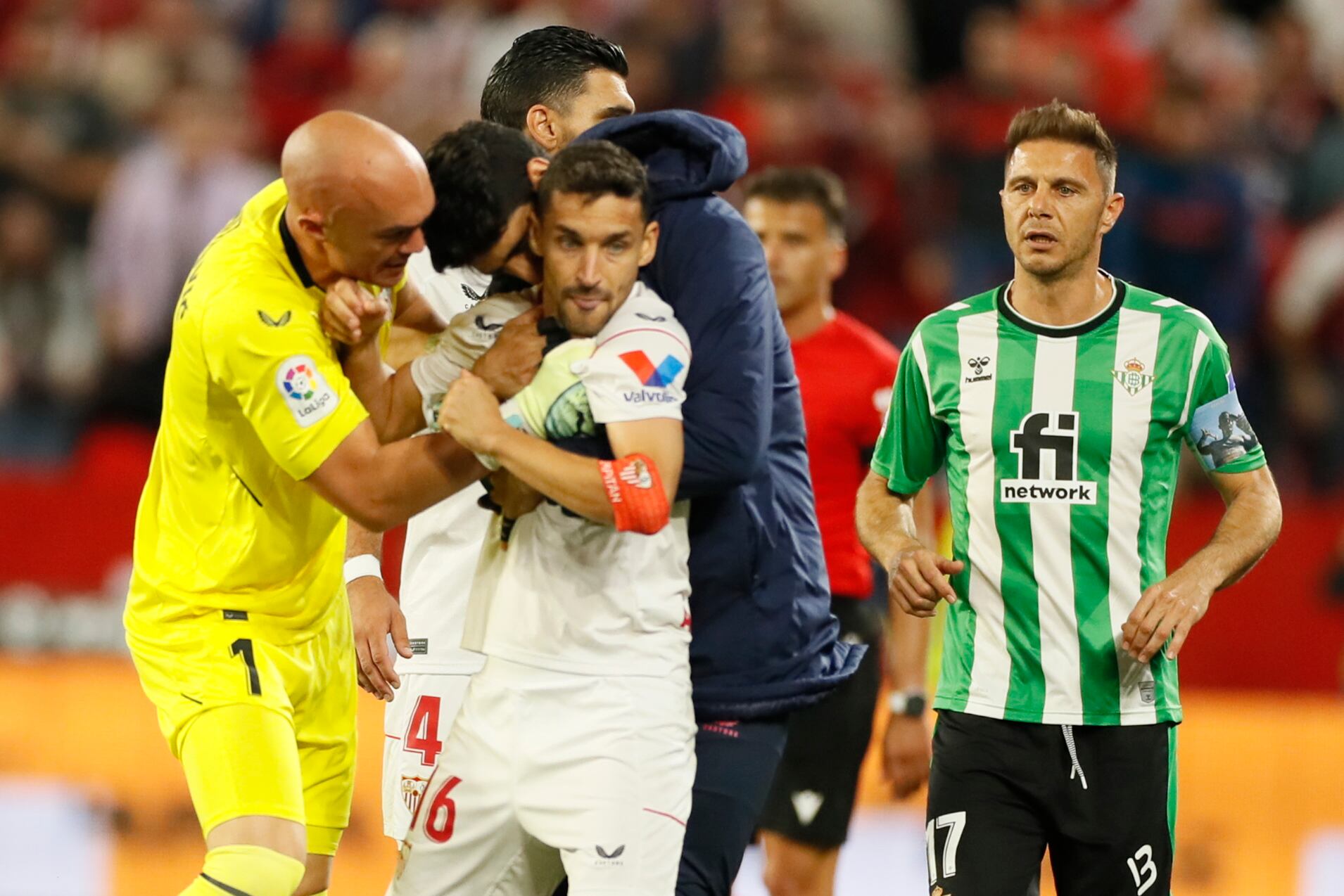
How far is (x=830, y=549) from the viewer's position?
6.15 metres

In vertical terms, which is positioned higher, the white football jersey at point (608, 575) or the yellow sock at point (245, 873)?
the white football jersey at point (608, 575)

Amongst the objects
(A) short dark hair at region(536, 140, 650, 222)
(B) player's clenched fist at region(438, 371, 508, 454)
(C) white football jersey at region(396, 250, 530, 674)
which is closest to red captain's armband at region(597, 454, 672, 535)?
(B) player's clenched fist at region(438, 371, 508, 454)

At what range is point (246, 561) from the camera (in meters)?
4.36

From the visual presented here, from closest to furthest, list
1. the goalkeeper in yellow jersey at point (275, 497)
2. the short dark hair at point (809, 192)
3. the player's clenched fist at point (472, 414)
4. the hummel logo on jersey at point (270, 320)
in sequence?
1. the player's clenched fist at point (472, 414)
2. the goalkeeper in yellow jersey at point (275, 497)
3. the hummel logo on jersey at point (270, 320)
4. the short dark hair at point (809, 192)

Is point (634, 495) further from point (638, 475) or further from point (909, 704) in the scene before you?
point (909, 704)

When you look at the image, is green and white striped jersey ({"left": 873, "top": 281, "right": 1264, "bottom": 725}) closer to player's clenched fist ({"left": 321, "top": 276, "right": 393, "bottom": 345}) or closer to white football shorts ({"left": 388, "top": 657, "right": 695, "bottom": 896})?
white football shorts ({"left": 388, "top": 657, "right": 695, "bottom": 896})

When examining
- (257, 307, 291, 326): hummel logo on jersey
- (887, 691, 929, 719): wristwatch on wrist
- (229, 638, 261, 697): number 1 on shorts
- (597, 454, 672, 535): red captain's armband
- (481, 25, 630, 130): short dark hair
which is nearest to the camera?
(597, 454, 672, 535): red captain's armband

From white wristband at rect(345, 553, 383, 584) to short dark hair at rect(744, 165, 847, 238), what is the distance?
91.0 inches

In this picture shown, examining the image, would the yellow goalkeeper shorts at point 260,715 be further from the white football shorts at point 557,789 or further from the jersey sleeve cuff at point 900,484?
the jersey sleeve cuff at point 900,484

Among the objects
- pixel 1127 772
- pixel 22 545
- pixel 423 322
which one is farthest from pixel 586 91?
pixel 22 545

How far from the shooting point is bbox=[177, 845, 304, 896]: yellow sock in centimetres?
394

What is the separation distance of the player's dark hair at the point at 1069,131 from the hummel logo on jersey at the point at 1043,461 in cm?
61

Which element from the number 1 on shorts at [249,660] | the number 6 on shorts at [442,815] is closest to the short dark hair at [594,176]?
the number 6 on shorts at [442,815]

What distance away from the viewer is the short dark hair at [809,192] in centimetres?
652
